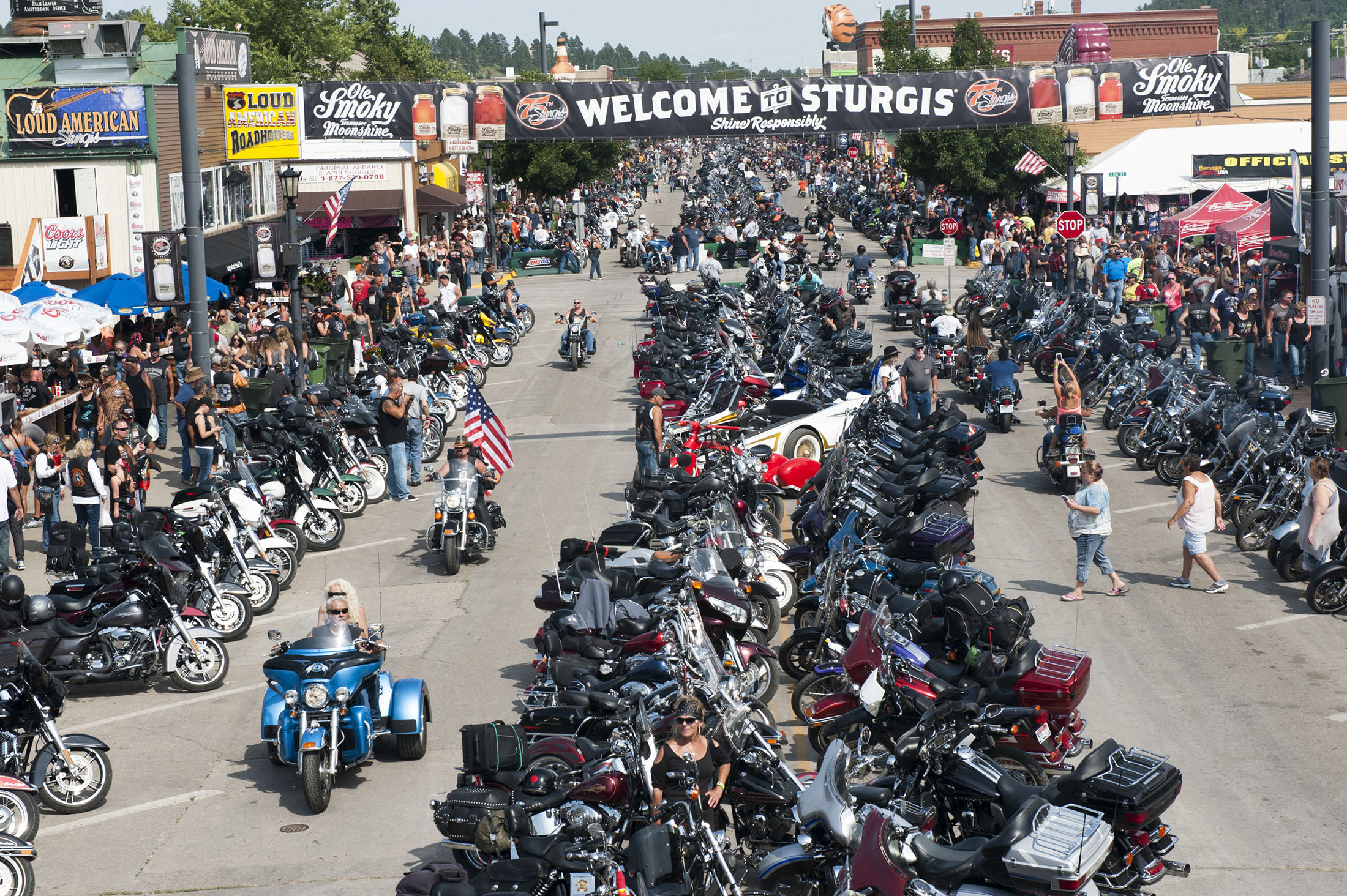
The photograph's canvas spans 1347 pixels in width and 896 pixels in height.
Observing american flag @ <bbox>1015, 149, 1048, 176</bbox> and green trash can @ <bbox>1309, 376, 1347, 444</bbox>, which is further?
american flag @ <bbox>1015, 149, 1048, 176</bbox>

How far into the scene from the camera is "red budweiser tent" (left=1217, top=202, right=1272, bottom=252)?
31.8 m

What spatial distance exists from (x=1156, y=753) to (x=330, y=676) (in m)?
6.12

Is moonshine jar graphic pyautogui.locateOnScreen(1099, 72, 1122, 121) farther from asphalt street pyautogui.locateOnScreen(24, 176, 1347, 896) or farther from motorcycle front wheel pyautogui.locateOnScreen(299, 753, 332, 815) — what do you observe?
motorcycle front wheel pyautogui.locateOnScreen(299, 753, 332, 815)

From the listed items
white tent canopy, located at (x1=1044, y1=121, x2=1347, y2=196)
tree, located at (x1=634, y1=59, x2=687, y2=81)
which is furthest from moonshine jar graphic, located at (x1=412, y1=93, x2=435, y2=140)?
tree, located at (x1=634, y1=59, x2=687, y2=81)

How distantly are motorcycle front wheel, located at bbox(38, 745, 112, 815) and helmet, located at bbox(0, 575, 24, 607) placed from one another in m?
2.55

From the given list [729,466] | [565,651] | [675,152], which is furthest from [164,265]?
[675,152]

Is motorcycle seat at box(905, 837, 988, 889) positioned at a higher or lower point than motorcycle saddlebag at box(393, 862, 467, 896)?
higher

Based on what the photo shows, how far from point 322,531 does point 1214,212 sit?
24204 millimetres

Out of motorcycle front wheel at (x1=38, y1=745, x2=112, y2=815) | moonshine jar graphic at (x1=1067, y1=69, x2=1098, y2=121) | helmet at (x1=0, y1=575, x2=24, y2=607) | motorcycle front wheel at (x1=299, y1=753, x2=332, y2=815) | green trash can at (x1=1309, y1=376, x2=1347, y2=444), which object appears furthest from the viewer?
moonshine jar graphic at (x1=1067, y1=69, x2=1098, y2=121)

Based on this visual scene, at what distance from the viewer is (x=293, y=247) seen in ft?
78.3

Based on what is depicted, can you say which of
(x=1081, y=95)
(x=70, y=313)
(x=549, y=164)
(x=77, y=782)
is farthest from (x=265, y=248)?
(x=549, y=164)

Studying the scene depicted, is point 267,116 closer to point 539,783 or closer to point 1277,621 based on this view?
point 1277,621

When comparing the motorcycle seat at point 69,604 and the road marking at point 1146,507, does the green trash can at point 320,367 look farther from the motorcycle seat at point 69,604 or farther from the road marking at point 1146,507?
the road marking at point 1146,507

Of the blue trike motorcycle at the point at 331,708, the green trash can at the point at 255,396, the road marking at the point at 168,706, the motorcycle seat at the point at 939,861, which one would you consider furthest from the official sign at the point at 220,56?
the motorcycle seat at the point at 939,861
